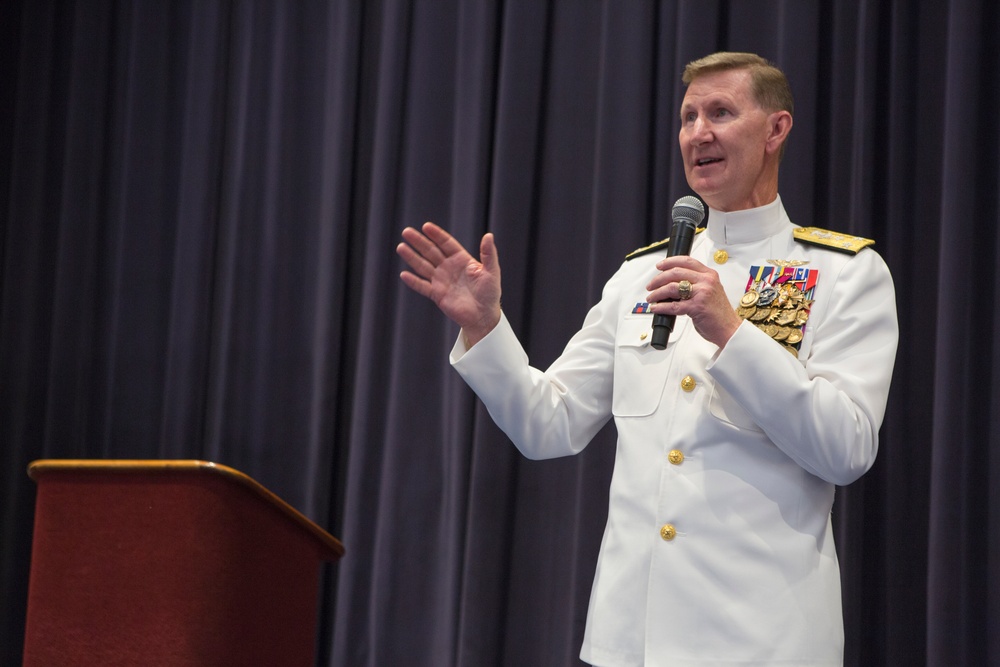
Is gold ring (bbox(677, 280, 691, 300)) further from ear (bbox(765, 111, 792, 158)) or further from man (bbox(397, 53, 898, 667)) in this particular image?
ear (bbox(765, 111, 792, 158))

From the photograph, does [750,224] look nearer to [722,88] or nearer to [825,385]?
[722,88]

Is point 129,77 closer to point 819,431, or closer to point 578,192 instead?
point 578,192

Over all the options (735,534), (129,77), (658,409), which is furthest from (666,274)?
(129,77)

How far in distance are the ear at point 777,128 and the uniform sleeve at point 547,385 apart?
38cm

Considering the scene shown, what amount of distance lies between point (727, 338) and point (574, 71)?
157 cm

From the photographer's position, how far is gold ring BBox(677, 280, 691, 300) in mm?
1504

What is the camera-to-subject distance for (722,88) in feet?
6.20

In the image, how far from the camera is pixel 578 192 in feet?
9.46

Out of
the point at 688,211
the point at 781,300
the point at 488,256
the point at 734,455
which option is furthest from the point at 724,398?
the point at 488,256

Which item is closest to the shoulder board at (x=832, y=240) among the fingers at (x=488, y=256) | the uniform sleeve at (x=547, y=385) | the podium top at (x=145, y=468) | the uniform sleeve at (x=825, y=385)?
the uniform sleeve at (x=825, y=385)

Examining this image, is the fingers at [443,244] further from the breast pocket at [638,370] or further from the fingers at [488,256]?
the breast pocket at [638,370]

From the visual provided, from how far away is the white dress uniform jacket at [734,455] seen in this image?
155 cm

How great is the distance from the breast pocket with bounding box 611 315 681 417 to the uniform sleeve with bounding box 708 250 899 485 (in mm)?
191

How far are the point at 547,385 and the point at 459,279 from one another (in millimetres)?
259
